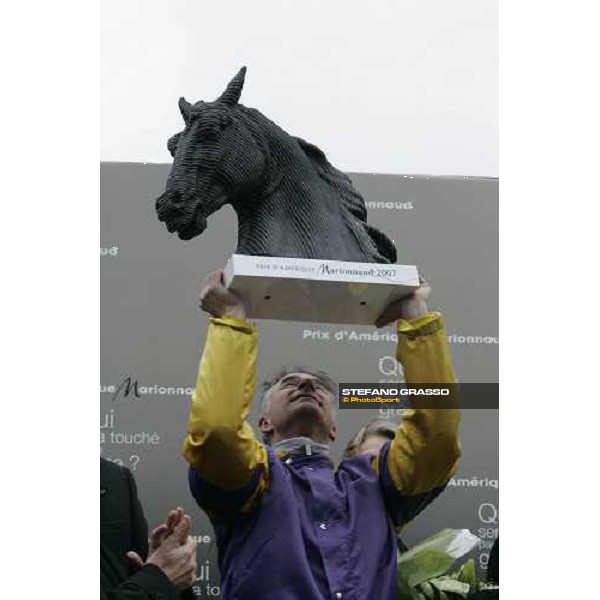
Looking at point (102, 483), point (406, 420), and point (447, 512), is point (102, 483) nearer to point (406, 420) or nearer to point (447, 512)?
point (406, 420)

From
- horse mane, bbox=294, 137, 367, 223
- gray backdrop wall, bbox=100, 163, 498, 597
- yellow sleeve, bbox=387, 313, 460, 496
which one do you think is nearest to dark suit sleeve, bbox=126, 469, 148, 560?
gray backdrop wall, bbox=100, 163, 498, 597

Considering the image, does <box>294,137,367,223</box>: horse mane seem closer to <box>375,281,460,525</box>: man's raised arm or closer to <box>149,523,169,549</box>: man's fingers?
<box>375,281,460,525</box>: man's raised arm

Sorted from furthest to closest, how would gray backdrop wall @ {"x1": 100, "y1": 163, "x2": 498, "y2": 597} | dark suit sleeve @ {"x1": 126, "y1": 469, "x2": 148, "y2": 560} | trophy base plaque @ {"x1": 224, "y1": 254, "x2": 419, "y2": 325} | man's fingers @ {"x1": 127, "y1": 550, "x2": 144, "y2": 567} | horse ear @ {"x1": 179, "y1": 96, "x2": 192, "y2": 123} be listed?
gray backdrop wall @ {"x1": 100, "y1": 163, "x2": 498, "y2": 597} < dark suit sleeve @ {"x1": 126, "y1": 469, "x2": 148, "y2": 560} < man's fingers @ {"x1": 127, "y1": 550, "x2": 144, "y2": 567} < horse ear @ {"x1": 179, "y1": 96, "x2": 192, "y2": 123} < trophy base plaque @ {"x1": 224, "y1": 254, "x2": 419, "y2": 325}

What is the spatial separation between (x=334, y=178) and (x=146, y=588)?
93 cm

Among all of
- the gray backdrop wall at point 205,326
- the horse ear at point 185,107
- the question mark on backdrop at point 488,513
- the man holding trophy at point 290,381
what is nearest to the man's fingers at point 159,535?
the man holding trophy at point 290,381

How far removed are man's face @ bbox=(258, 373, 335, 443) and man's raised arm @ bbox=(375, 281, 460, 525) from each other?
0.53 ft

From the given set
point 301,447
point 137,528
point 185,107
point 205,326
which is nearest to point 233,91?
point 185,107

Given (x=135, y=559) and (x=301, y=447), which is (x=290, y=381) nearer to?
(x=301, y=447)

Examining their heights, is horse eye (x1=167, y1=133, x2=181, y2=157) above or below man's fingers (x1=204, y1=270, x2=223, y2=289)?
above

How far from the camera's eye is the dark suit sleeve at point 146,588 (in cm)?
228

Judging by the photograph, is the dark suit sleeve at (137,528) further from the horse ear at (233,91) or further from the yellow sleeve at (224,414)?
the horse ear at (233,91)

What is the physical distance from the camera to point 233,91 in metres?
2.21

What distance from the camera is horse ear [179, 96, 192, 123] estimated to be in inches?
86.3

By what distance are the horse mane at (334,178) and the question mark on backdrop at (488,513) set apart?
1.48 m
